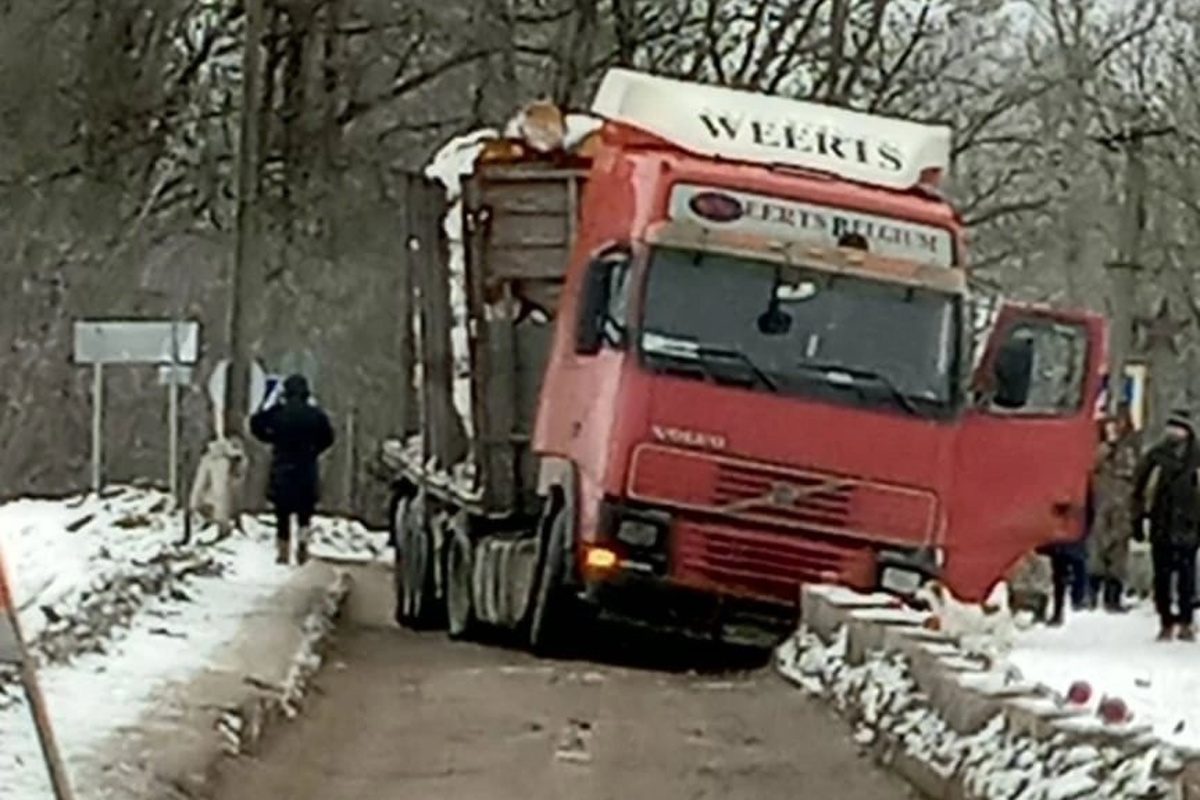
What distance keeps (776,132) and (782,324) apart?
7.22ft

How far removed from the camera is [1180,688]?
71.5ft

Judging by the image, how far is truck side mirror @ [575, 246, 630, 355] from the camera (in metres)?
22.3

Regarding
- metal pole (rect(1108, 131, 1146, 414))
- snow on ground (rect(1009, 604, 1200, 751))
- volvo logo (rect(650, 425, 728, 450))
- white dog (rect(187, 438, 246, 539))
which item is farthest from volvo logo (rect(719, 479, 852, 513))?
metal pole (rect(1108, 131, 1146, 414))

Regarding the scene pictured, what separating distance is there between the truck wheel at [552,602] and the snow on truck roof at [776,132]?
281 cm

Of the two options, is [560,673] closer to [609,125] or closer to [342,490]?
[609,125]

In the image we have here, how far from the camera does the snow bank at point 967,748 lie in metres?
12.3

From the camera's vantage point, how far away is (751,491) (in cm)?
2239

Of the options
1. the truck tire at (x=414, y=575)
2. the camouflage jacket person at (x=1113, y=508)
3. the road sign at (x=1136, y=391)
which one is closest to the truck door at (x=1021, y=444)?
the truck tire at (x=414, y=575)

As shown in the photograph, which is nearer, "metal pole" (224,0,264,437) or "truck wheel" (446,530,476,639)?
"truck wheel" (446,530,476,639)

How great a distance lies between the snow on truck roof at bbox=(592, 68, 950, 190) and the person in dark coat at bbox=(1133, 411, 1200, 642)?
379 cm

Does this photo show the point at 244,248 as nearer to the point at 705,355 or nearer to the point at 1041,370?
the point at 1041,370

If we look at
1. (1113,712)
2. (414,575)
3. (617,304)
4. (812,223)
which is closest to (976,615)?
(812,223)

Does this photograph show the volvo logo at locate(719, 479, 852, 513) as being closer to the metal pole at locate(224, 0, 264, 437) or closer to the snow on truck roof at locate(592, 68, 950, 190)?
the snow on truck roof at locate(592, 68, 950, 190)

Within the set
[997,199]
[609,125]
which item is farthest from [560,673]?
[997,199]
